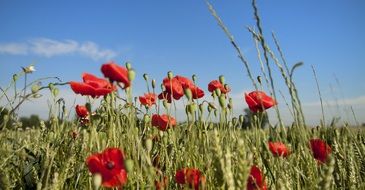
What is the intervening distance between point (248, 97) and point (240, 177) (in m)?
1.07

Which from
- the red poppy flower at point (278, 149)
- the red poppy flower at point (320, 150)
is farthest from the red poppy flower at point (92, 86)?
the red poppy flower at point (320, 150)

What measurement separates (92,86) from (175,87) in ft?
1.92

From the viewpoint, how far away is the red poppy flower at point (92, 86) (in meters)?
1.76

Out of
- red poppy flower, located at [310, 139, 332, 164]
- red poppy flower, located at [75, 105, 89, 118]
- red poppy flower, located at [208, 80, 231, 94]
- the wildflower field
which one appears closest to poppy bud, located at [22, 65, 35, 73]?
the wildflower field

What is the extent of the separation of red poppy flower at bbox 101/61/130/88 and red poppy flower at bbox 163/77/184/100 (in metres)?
0.72

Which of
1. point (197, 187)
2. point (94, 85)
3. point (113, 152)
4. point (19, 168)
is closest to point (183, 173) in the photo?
point (197, 187)

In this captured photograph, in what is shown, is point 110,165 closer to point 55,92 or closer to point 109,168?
point 109,168

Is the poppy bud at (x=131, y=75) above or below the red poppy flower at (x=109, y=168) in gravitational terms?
above

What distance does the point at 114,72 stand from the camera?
1.49m

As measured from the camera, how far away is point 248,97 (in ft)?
6.81

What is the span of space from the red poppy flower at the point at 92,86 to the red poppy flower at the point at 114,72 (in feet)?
0.77

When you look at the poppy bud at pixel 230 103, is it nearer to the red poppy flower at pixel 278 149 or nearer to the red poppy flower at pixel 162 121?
the red poppy flower at pixel 162 121

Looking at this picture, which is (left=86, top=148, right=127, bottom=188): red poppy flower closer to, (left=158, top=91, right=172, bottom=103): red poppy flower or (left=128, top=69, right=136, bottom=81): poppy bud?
(left=128, top=69, right=136, bottom=81): poppy bud

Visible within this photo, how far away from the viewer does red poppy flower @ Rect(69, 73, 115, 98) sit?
1760 mm
